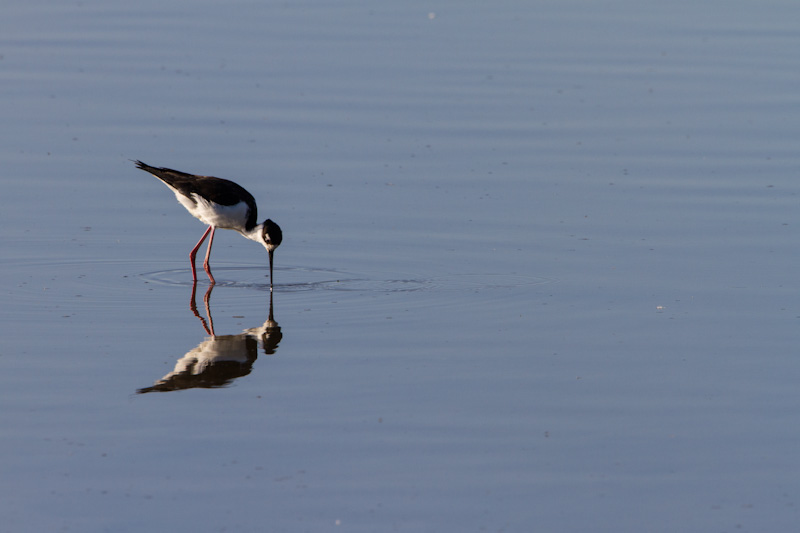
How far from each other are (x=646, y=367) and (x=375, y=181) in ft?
17.1

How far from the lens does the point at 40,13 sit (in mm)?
21797

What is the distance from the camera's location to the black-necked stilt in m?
11.7

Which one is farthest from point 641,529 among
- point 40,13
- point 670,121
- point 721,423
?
point 40,13

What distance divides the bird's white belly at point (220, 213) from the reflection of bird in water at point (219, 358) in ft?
6.18

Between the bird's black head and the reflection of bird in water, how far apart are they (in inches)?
52.6

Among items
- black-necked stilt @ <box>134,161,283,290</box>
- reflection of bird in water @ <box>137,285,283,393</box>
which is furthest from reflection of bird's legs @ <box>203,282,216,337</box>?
black-necked stilt @ <box>134,161,283,290</box>

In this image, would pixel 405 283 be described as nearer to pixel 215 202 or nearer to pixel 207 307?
pixel 207 307

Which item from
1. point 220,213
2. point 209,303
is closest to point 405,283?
point 209,303

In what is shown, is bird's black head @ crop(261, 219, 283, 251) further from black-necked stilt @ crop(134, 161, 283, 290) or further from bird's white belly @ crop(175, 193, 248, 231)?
bird's white belly @ crop(175, 193, 248, 231)

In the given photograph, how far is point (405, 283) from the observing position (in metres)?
10.7

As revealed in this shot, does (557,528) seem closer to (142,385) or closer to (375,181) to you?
(142,385)

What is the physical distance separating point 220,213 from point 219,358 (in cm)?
303

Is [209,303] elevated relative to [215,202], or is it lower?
lower

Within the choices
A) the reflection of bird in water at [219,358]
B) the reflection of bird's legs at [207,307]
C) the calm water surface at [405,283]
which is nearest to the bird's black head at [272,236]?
the calm water surface at [405,283]
